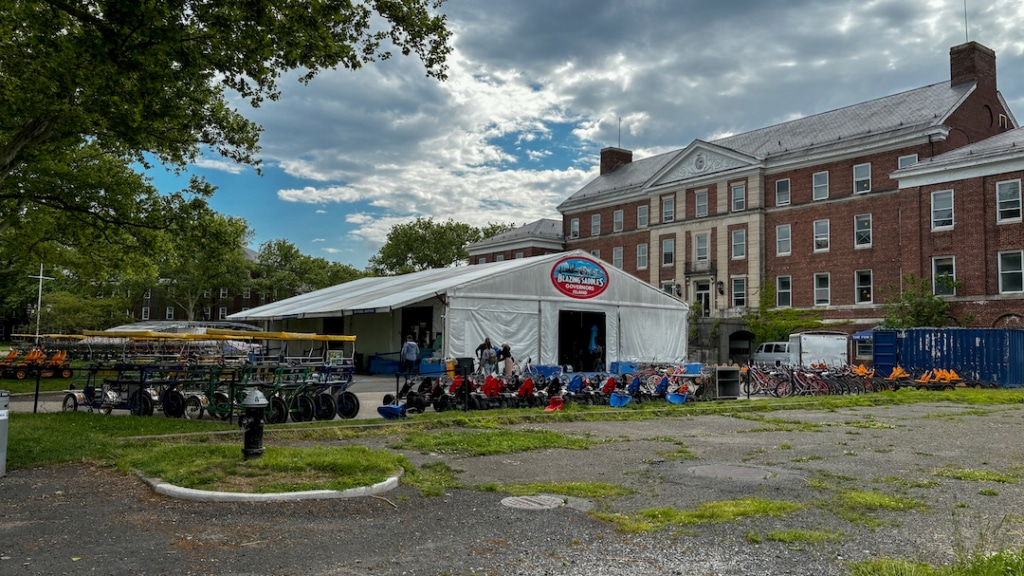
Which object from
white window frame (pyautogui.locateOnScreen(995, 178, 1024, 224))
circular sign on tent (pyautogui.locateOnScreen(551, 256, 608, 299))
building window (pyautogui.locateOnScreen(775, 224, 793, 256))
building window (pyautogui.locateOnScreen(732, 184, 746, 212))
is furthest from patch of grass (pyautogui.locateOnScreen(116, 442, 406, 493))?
building window (pyautogui.locateOnScreen(732, 184, 746, 212))

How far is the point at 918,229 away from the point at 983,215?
3.36 meters

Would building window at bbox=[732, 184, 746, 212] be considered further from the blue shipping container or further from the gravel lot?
the gravel lot

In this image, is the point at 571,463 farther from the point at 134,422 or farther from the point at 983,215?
the point at 983,215

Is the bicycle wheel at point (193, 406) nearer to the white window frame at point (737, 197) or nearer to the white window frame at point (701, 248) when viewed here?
the white window frame at point (737, 197)

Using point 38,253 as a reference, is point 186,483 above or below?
below

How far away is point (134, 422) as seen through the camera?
42.5 ft

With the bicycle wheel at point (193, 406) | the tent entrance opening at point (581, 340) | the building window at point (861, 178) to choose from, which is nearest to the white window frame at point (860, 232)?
the building window at point (861, 178)

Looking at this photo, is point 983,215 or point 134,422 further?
point 983,215

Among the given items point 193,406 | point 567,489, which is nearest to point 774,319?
point 193,406

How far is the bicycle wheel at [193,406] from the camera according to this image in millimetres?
14359

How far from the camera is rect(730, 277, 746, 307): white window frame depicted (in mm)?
52469

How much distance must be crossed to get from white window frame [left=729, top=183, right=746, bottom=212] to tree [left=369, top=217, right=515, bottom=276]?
3854cm

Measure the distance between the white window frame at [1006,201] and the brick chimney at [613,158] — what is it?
34.6 meters

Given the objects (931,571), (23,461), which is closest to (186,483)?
(23,461)
